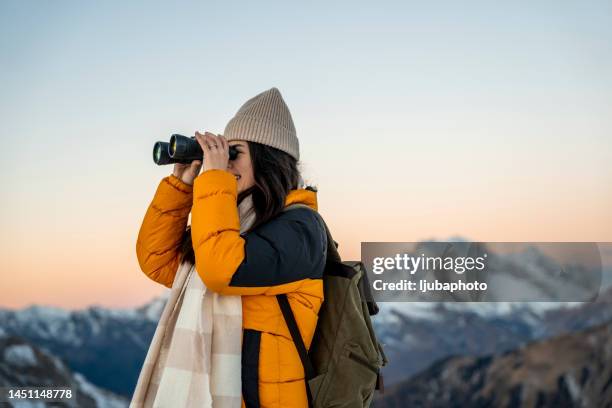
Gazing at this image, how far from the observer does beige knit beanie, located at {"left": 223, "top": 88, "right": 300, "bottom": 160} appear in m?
1.17

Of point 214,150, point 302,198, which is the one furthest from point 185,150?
point 302,198

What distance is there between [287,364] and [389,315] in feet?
7.47

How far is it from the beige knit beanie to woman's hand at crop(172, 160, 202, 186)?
10cm

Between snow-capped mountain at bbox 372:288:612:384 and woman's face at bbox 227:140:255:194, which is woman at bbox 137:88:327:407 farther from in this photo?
snow-capped mountain at bbox 372:288:612:384

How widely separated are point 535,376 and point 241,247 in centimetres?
272

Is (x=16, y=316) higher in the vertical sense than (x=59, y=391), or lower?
higher

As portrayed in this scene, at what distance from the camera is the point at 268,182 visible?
45.7 inches

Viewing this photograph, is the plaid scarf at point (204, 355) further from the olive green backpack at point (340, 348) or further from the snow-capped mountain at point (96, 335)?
the snow-capped mountain at point (96, 335)

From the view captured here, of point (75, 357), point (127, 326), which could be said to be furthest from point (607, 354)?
point (75, 357)

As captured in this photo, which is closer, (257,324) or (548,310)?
(257,324)

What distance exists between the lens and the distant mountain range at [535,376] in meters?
3.39

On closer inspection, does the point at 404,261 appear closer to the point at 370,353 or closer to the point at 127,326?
the point at 127,326

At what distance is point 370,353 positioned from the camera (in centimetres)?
113

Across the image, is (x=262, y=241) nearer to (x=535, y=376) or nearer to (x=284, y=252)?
(x=284, y=252)
